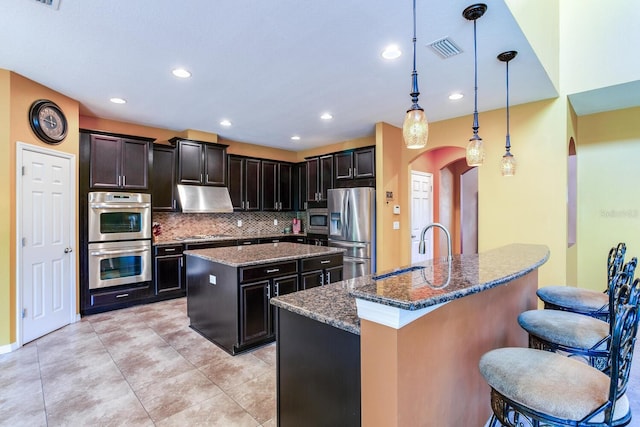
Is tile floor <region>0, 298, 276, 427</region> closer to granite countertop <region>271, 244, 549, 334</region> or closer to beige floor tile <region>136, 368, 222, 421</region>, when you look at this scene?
beige floor tile <region>136, 368, 222, 421</region>

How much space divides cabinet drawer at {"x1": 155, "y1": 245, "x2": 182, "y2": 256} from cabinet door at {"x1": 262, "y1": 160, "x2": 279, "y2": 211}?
6.30 ft

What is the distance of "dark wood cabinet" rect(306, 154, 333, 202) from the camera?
5793 mm

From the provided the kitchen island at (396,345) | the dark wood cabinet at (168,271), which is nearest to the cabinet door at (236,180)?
the dark wood cabinet at (168,271)

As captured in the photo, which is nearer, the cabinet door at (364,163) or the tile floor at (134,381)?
the tile floor at (134,381)

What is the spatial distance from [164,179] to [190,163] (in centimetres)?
47

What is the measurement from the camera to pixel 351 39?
2.43 metres

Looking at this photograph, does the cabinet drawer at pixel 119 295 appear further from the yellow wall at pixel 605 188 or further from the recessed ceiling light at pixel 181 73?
the yellow wall at pixel 605 188

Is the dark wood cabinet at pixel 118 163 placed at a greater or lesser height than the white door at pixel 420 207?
greater

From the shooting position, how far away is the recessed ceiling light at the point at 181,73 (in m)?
2.99

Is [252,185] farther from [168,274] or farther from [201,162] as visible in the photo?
[168,274]

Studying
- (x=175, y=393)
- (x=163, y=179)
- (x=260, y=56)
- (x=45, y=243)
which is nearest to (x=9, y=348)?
(x=45, y=243)

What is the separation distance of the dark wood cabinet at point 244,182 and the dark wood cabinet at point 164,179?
1.00 meters

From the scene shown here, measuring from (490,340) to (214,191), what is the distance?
4.67m

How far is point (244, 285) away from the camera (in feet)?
9.53
